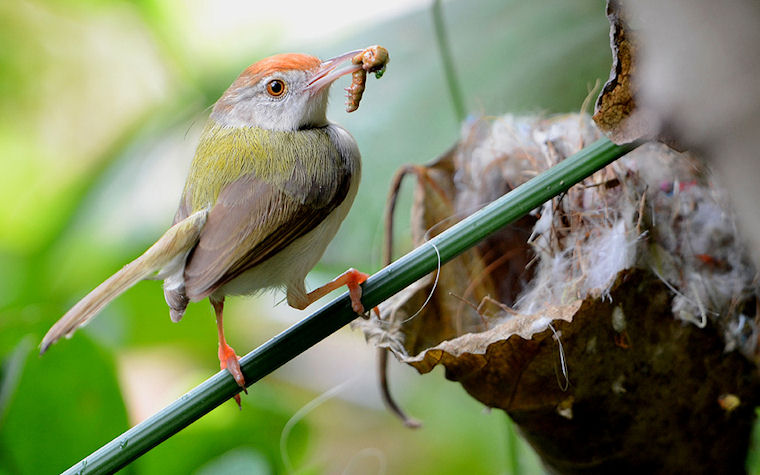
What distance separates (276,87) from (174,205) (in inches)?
35.4

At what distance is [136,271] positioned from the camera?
40.4 inches

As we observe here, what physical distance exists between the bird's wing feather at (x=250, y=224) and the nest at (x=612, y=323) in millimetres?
266

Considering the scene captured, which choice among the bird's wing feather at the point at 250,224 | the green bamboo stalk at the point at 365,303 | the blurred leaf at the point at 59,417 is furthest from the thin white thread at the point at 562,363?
the blurred leaf at the point at 59,417

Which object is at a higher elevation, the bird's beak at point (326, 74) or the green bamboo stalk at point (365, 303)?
the bird's beak at point (326, 74)

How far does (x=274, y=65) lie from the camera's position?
121 cm

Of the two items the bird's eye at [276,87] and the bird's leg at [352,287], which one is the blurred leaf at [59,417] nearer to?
the bird's leg at [352,287]

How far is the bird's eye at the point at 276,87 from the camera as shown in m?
1.22

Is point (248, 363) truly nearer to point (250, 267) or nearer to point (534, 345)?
point (250, 267)

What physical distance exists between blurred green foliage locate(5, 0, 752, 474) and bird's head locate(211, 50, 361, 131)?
1.20ft

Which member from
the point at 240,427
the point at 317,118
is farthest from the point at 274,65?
the point at 240,427

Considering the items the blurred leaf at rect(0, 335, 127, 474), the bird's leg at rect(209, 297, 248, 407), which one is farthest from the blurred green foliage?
the bird's leg at rect(209, 297, 248, 407)

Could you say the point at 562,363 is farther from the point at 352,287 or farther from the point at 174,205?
the point at 174,205

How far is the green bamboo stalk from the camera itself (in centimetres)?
89

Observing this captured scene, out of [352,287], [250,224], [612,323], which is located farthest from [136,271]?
[612,323]
